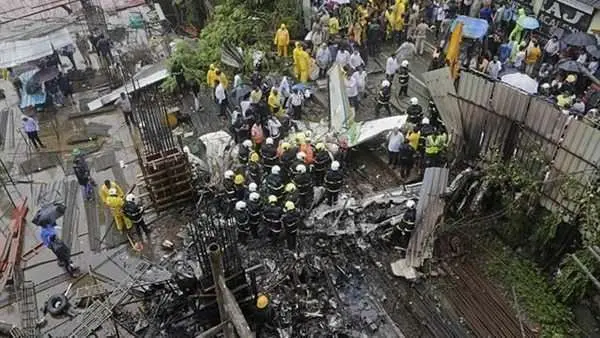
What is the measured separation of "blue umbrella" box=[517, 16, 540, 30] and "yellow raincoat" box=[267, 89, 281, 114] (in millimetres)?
8415

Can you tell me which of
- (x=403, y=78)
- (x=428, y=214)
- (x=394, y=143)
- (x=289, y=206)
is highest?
(x=403, y=78)

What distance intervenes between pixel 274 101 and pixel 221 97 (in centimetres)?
208

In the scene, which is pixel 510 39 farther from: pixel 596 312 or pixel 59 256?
pixel 59 256

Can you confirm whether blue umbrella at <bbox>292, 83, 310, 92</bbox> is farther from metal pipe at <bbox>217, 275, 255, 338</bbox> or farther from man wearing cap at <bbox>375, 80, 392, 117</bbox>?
metal pipe at <bbox>217, 275, 255, 338</bbox>

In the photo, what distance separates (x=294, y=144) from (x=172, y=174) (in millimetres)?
3369

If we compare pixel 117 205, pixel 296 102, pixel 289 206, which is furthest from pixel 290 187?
pixel 296 102

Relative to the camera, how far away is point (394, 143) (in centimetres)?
1359

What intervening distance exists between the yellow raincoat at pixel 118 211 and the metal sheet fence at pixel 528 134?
8500mm

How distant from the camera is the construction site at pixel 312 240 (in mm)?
10289

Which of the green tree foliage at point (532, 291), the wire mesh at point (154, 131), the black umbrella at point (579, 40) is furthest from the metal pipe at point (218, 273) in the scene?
the black umbrella at point (579, 40)

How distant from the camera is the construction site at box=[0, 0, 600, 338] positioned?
33.8 feet

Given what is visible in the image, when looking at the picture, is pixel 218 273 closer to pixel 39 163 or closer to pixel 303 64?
pixel 303 64

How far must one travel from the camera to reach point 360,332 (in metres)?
10.3

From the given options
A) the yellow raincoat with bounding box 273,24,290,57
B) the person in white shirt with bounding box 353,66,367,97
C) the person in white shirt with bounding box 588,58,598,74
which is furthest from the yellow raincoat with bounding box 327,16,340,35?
the person in white shirt with bounding box 588,58,598,74
